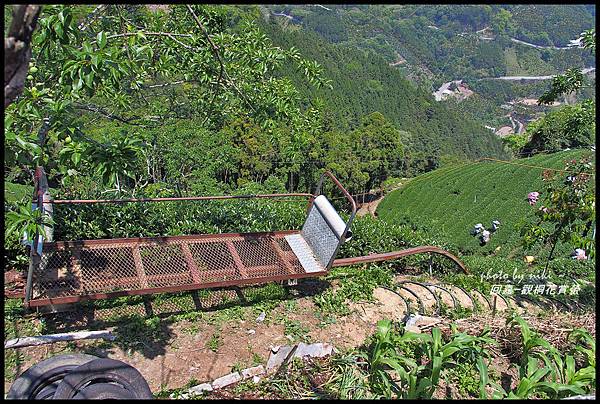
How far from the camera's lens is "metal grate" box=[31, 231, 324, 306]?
442cm

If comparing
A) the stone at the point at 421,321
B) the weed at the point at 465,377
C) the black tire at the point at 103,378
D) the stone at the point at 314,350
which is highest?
the black tire at the point at 103,378

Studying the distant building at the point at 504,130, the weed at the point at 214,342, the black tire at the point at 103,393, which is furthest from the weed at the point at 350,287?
the distant building at the point at 504,130

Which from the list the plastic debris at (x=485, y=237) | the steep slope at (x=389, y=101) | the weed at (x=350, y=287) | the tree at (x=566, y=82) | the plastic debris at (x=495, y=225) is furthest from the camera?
the steep slope at (x=389, y=101)

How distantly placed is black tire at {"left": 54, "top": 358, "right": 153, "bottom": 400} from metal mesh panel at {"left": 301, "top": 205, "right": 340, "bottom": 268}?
2570 mm

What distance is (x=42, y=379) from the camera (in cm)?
305

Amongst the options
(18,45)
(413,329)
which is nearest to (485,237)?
(413,329)

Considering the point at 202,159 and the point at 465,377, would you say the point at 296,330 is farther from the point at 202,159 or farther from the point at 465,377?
the point at 202,159

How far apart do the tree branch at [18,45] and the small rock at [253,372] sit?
291cm

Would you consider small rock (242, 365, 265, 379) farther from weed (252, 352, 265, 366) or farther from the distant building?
the distant building

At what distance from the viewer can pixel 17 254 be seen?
520 cm

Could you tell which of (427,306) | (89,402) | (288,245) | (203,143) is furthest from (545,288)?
(203,143)

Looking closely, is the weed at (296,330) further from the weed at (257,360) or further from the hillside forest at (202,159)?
the weed at (257,360)

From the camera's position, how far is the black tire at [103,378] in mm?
2895

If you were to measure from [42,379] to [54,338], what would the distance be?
100cm
